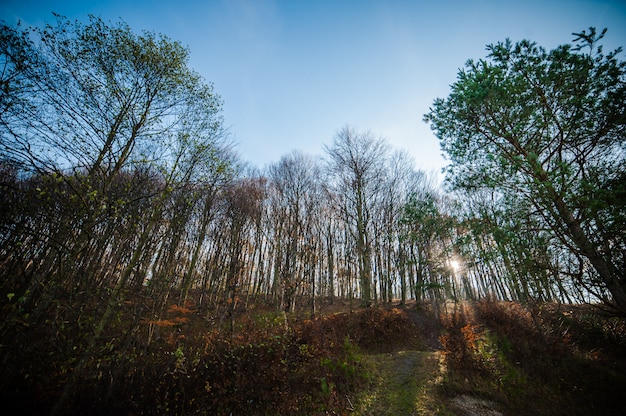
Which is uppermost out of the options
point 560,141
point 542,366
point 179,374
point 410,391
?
point 560,141

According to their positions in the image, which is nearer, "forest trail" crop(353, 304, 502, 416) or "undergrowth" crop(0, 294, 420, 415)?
"undergrowth" crop(0, 294, 420, 415)

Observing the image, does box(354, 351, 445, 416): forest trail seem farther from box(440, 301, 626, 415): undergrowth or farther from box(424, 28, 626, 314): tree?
box(424, 28, 626, 314): tree

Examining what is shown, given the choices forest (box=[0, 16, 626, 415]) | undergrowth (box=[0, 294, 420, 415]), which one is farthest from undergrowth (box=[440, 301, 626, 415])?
undergrowth (box=[0, 294, 420, 415])

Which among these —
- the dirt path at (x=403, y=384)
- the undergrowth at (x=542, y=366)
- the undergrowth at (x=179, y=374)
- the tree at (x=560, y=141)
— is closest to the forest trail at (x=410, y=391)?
the dirt path at (x=403, y=384)

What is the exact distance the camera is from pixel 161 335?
37.2 ft

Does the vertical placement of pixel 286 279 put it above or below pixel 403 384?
above

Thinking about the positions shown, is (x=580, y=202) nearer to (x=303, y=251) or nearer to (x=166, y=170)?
(x=166, y=170)

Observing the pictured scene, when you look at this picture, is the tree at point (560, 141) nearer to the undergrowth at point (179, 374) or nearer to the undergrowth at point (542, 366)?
the undergrowth at point (542, 366)

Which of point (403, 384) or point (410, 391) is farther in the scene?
point (403, 384)

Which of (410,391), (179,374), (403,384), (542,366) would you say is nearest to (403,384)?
(403,384)

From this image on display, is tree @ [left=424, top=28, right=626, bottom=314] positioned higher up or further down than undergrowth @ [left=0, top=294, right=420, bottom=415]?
higher up

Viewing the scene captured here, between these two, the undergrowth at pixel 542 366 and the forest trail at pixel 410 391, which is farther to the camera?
the undergrowth at pixel 542 366

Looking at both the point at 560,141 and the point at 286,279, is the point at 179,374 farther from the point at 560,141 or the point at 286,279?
the point at 560,141

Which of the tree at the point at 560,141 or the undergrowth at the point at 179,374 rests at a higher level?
the tree at the point at 560,141
